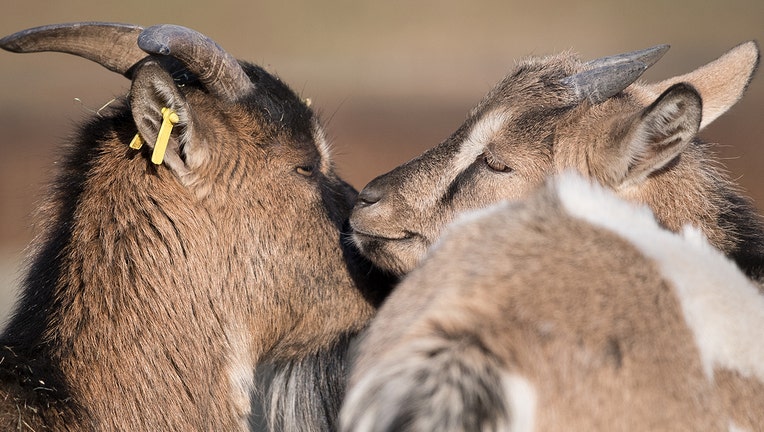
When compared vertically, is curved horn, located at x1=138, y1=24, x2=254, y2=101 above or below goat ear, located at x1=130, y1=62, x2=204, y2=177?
above

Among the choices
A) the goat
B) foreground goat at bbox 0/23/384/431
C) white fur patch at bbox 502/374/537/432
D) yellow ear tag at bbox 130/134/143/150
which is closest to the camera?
white fur patch at bbox 502/374/537/432

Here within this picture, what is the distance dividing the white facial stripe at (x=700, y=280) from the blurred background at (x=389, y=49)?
46.3 feet

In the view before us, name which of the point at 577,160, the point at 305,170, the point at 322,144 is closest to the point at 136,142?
the point at 305,170

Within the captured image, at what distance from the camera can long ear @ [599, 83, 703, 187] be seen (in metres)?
3.76

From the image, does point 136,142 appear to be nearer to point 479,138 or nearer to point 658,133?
point 479,138

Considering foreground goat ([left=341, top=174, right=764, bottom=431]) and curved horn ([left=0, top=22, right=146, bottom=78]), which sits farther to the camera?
→ curved horn ([left=0, top=22, right=146, bottom=78])

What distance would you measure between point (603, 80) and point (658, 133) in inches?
19.4

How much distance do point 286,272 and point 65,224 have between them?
3.10 feet

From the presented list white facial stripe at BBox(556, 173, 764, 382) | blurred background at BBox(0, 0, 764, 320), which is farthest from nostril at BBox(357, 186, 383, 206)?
blurred background at BBox(0, 0, 764, 320)

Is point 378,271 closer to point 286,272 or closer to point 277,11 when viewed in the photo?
point 286,272

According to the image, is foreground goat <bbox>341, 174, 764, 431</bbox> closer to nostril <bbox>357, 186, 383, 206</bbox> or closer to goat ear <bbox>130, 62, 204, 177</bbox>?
goat ear <bbox>130, 62, 204, 177</bbox>

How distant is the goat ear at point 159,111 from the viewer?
12.0 ft

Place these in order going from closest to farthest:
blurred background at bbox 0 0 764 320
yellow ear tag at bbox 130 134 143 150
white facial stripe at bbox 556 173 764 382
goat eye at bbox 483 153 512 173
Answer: white facial stripe at bbox 556 173 764 382, yellow ear tag at bbox 130 134 143 150, goat eye at bbox 483 153 512 173, blurred background at bbox 0 0 764 320

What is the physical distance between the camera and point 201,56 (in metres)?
3.88
